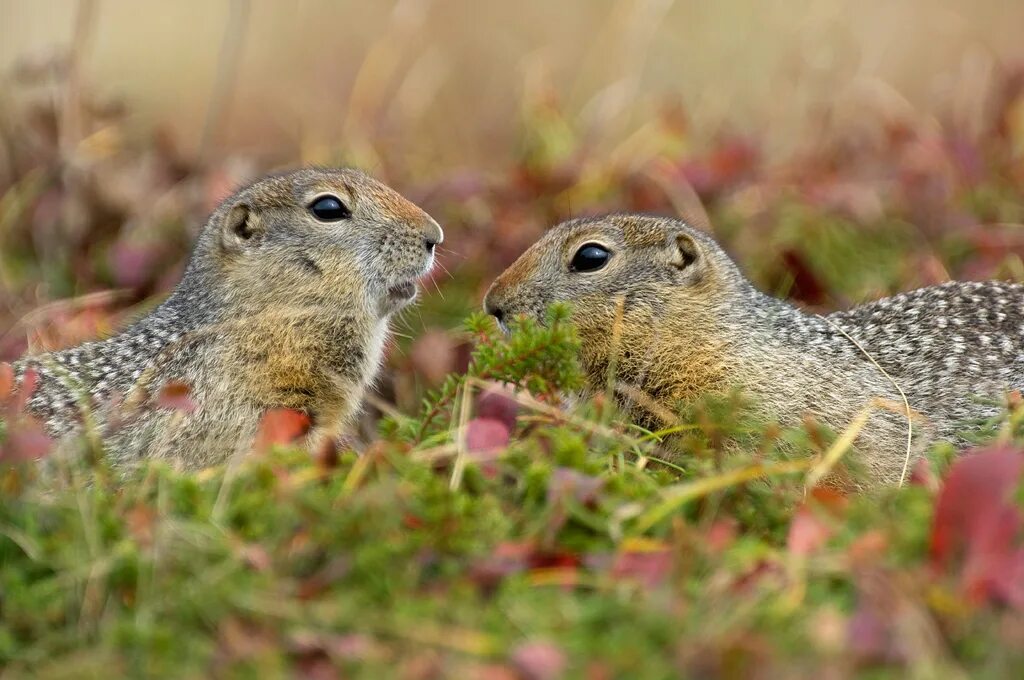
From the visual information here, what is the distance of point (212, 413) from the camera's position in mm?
4770

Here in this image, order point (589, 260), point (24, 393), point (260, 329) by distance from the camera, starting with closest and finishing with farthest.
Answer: point (24, 393)
point (260, 329)
point (589, 260)

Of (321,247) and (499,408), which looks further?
(321,247)

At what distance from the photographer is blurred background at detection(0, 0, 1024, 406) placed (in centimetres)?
676

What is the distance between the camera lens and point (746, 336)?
16.7 ft

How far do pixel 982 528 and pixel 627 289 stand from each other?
2.40m

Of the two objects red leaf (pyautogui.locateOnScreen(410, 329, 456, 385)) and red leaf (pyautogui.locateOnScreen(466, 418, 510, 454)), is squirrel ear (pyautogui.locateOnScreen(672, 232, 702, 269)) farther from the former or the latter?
red leaf (pyautogui.locateOnScreen(466, 418, 510, 454))

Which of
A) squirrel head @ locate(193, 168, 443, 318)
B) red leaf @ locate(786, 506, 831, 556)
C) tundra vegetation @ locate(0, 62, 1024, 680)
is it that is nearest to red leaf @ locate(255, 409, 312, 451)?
tundra vegetation @ locate(0, 62, 1024, 680)

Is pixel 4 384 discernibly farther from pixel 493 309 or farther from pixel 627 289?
pixel 627 289

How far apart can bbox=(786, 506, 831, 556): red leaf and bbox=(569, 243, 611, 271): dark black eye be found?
2220 mm

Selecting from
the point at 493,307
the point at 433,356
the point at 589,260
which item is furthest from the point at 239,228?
the point at 589,260

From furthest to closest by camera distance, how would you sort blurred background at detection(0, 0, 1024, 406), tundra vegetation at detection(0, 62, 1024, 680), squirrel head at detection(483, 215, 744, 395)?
blurred background at detection(0, 0, 1024, 406), squirrel head at detection(483, 215, 744, 395), tundra vegetation at detection(0, 62, 1024, 680)

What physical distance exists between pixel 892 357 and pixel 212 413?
9.02ft

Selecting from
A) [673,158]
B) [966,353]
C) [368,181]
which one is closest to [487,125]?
[673,158]

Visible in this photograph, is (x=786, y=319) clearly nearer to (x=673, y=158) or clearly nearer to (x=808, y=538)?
(x=808, y=538)
